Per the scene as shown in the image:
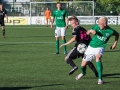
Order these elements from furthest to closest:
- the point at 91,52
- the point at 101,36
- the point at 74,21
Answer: the point at 74,21, the point at 91,52, the point at 101,36

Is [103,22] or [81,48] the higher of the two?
[103,22]

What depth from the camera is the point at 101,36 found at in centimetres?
1095

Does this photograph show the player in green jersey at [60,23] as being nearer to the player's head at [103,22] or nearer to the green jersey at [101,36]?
the green jersey at [101,36]

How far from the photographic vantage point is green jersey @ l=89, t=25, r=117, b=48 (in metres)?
10.9

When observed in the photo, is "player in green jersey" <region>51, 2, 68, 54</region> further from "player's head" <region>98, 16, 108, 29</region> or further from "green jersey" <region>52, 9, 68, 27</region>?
"player's head" <region>98, 16, 108, 29</region>

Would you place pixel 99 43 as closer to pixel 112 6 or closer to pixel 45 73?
pixel 45 73

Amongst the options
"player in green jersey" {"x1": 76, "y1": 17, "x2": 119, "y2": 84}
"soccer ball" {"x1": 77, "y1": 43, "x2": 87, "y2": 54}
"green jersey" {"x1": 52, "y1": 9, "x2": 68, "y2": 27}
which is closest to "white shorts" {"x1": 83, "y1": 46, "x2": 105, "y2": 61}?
"player in green jersey" {"x1": 76, "y1": 17, "x2": 119, "y2": 84}

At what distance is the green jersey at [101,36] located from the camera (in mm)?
10867

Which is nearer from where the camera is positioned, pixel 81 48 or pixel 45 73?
pixel 81 48

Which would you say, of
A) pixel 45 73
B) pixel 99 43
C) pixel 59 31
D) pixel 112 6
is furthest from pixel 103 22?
pixel 112 6

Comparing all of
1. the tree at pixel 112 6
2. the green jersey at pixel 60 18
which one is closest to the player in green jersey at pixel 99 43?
the green jersey at pixel 60 18

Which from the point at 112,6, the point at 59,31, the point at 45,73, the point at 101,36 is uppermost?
the point at 112,6

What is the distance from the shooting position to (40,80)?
11578mm

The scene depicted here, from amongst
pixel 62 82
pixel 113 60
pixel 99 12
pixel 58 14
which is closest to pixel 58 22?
pixel 58 14
